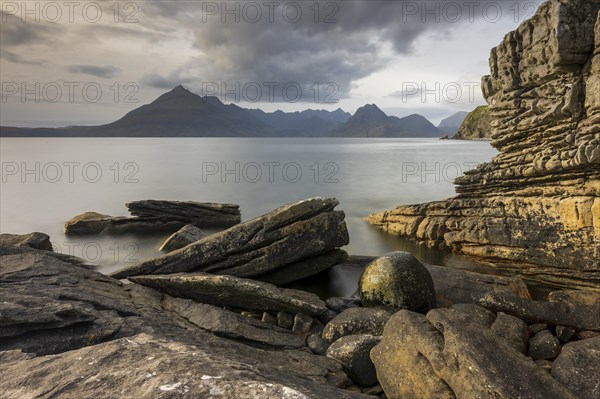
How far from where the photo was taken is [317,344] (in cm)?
1095

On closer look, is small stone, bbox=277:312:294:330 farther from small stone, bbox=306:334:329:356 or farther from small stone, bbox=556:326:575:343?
small stone, bbox=556:326:575:343

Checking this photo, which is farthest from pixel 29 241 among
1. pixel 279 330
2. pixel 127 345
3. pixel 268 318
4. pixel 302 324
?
pixel 127 345

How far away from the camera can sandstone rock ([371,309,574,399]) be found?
6.46m

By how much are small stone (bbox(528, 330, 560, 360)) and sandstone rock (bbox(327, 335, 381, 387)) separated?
4351 mm

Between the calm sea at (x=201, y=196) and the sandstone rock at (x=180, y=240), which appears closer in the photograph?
the sandstone rock at (x=180, y=240)

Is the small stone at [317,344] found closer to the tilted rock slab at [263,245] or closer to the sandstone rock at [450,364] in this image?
the sandstone rock at [450,364]

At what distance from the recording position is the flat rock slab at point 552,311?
436 inches

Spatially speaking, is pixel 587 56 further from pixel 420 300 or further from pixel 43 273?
pixel 43 273

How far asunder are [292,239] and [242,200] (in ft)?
96.5

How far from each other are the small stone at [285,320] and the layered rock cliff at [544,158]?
1433 cm

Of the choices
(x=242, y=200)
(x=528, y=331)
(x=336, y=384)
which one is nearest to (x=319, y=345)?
(x=336, y=384)

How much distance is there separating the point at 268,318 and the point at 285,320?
26.5 inches

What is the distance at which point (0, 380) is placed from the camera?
4941 millimetres

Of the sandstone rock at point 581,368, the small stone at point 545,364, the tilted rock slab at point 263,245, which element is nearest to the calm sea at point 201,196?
the tilted rock slab at point 263,245
